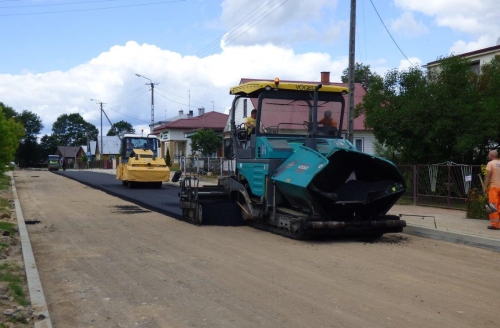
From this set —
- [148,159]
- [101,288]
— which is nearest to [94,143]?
[148,159]

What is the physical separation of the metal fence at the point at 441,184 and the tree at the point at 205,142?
74.3ft

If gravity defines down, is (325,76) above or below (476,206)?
above

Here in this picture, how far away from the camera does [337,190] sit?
34.5 feet

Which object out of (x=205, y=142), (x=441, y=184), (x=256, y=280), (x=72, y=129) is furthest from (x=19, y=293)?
(x=72, y=129)

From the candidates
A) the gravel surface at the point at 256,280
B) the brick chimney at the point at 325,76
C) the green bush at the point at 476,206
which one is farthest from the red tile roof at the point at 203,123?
the gravel surface at the point at 256,280

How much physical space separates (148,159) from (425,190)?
14.3 m

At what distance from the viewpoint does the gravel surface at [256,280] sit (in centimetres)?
592

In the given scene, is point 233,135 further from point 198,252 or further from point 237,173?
point 198,252

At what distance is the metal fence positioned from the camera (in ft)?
52.4

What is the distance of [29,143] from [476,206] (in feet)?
334

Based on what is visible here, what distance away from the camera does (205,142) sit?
3975 cm

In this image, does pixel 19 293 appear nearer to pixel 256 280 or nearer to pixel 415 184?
pixel 256 280

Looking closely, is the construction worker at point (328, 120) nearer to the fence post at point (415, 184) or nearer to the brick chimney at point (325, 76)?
the fence post at point (415, 184)

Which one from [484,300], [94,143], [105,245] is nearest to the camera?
[484,300]
